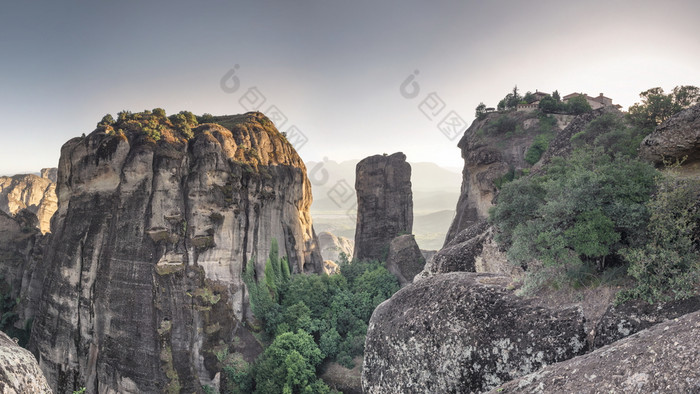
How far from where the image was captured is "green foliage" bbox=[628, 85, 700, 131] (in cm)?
1534

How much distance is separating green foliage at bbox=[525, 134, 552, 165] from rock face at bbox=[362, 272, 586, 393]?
73.7ft

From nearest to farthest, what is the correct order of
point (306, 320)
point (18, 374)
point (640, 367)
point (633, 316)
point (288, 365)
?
point (640, 367)
point (18, 374)
point (633, 316)
point (288, 365)
point (306, 320)

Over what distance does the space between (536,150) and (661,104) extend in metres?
14.6

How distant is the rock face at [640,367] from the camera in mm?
4422

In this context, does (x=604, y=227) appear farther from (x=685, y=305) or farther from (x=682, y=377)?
(x=682, y=377)

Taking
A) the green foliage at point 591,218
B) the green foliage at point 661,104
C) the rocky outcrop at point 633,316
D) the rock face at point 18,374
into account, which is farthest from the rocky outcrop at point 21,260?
the green foliage at point 661,104

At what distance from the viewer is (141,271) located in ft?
73.8

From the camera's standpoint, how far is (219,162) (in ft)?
85.1

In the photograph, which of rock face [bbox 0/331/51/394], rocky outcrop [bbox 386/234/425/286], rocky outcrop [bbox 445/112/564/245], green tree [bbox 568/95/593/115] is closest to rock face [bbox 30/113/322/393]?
rocky outcrop [bbox 386/234/425/286]

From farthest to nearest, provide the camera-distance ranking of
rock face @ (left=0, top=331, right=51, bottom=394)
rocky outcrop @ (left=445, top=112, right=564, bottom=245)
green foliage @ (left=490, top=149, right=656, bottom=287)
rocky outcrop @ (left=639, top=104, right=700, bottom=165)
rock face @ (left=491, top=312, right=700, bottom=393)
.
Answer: rocky outcrop @ (left=445, top=112, right=564, bottom=245) → rocky outcrop @ (left=639, top=104, right=700, bottom=165) → green foliage @ (left=490, top=149, right=656, bottom=287) → rock face @ (left=0, top=331, right=51, bottom=394) → rock face @ (left=491, top=312, right=700, bottom=393)

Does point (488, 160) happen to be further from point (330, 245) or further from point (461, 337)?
point (330, 245)

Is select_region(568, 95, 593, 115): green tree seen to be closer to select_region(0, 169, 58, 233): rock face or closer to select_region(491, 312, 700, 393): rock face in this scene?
select_region(491, 312, 700, 393): rock face

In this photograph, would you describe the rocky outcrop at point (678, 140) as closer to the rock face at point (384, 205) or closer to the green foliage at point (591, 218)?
the green foliage at point (591, 218)

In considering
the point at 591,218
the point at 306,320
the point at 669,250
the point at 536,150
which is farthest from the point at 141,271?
the point at 536,150
